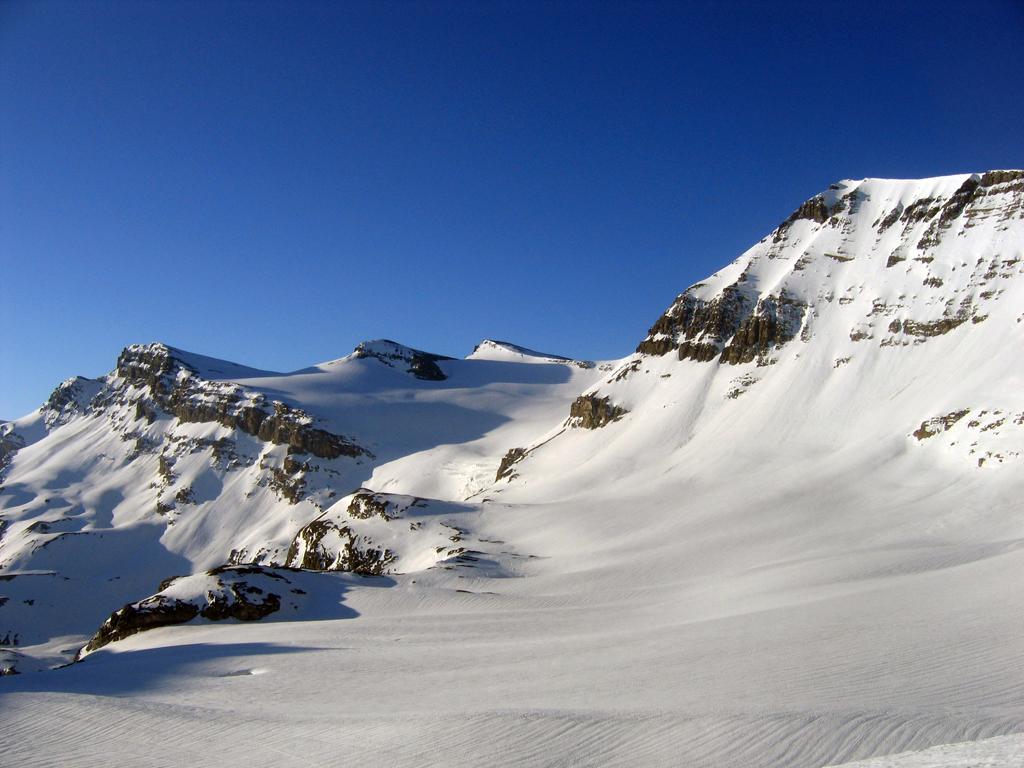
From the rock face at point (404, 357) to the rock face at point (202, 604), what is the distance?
123257 mm

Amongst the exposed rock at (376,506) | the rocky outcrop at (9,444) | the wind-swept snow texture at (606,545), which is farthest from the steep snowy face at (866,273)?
the rocky outcrop at (9,444)

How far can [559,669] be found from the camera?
22.2 m

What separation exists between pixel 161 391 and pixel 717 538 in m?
133

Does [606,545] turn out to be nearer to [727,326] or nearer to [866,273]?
[727,326]

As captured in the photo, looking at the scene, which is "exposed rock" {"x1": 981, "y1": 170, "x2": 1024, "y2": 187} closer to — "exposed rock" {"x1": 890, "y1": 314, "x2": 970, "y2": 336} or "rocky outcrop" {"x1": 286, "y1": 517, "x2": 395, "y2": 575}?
"exposed rock" {"x1": 890, "y1": 314, "x2": 970, "y2": 336}

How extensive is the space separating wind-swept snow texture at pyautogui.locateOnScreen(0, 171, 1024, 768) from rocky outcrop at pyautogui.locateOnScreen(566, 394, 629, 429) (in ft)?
1.90

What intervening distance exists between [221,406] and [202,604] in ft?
344

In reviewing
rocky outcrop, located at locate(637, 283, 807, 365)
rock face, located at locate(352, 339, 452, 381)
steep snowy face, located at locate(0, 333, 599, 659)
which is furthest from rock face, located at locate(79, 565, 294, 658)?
rock face, located at locate(352, 339, 452, 381)

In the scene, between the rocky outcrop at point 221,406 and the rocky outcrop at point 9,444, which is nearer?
the rocky outcrop at point 221,406

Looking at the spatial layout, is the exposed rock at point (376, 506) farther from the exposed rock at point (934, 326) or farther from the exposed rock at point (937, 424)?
the exposed rock at point (934, 326)

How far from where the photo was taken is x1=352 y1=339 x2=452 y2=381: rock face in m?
172

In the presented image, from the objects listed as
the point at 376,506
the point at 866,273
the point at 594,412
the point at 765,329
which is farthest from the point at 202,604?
the point at 866,273

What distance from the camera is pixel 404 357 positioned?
177875mm

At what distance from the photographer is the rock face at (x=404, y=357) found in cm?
17162
